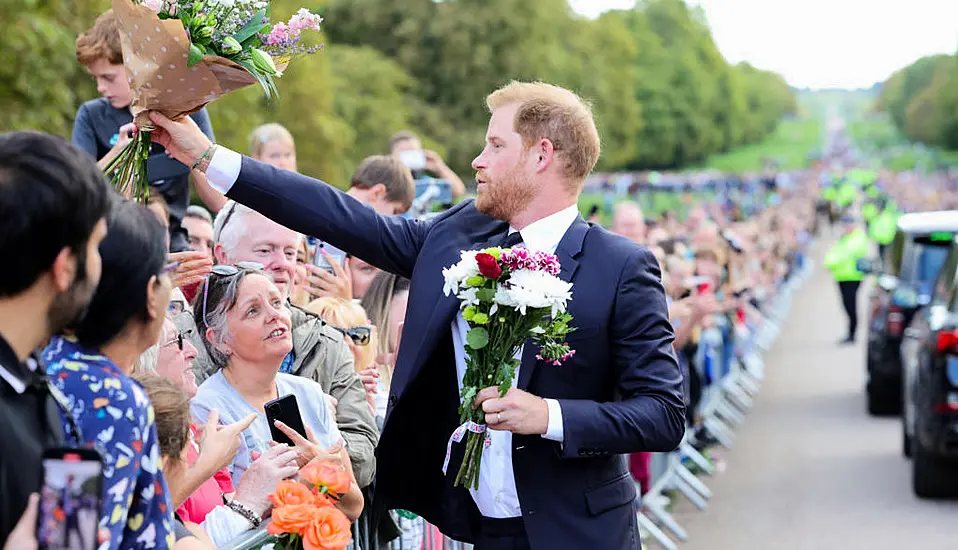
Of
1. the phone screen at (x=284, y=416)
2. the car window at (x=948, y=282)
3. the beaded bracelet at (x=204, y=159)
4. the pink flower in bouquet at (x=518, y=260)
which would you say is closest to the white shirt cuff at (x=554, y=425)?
the pink flower in bouquet at (x=518, y=260)

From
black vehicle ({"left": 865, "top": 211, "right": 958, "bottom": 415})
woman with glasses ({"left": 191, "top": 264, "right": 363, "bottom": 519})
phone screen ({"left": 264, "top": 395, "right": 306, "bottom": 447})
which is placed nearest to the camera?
phone screen ({"left": 264, "top": 395, "right": 306, "bottom": 447})

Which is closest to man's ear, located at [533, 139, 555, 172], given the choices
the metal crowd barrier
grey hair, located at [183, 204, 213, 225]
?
grey hair, located at [183, 204, 213, 225]

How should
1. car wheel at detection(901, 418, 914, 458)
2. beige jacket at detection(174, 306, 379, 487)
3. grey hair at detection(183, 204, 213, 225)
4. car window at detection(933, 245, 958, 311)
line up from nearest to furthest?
1. beige jacket at detection(174, 306, 379, 487)
2. grey hair at detection(183, 204, 213, 225)
3. car window at detection(933, 245, 958, 311)
4. car wheel at detection(901, 418, 914, 458)

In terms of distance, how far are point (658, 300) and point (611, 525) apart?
25.7 inches

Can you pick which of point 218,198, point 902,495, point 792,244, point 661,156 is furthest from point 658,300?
point 661,156

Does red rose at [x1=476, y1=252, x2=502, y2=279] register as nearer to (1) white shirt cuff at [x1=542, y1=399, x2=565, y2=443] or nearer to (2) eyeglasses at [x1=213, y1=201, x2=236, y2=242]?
(1) white shirt cuff at [x1=542, y1=399, x2=565, y2=443]

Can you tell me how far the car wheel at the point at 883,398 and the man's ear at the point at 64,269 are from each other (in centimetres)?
1437

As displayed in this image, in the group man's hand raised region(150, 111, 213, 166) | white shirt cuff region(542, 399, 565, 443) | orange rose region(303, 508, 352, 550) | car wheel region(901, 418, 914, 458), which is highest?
man's hand raised region(150, 111, 213, 166)

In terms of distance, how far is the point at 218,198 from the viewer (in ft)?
20.9

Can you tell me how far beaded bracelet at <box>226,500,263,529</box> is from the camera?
4016 mm

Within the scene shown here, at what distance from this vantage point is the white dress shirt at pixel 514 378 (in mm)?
3945

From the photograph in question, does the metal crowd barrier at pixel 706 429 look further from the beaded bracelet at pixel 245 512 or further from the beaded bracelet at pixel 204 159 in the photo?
the beaded bracelet at pixel 204 159

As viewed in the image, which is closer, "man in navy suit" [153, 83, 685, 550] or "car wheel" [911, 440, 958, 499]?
"man in navy suit" [153, 83, 685, 550]

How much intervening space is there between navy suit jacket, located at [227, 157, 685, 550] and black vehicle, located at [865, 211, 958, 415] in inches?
385
